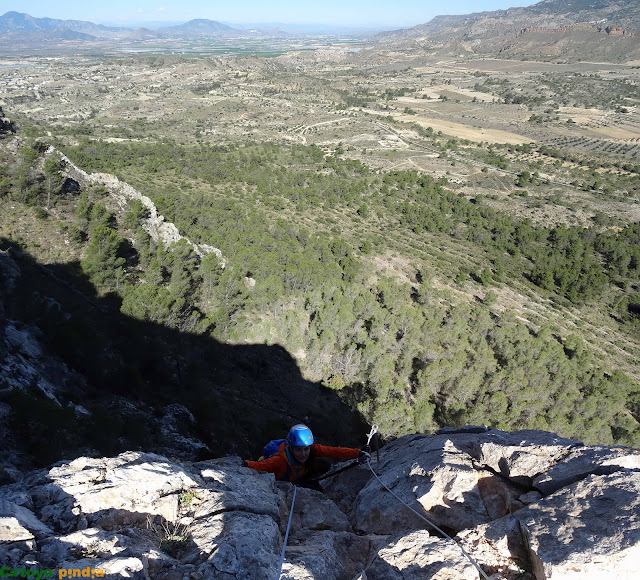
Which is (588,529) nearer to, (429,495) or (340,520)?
(429,495)

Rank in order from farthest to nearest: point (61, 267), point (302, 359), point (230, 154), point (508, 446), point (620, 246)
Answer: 1. point (230, 154)
2. point (620, 246)
3. point (302, 359)
4. point (61, 267)
5. point (508, 446)

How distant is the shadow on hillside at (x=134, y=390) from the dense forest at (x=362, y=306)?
1.25 m

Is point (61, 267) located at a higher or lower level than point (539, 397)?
higher

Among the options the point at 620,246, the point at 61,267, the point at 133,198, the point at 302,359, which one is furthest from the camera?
the point at 620,246

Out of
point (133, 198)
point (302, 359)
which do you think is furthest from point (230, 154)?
point (302, 359)

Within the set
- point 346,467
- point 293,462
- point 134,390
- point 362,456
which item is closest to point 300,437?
point 293,462

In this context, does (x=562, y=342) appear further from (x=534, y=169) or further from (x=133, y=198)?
(x=534, y=169)

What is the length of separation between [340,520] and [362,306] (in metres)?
19.9

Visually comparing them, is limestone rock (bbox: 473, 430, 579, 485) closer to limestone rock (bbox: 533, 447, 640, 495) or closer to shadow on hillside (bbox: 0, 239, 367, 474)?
limestone rock (bbox: 533, 447, 640, 495)

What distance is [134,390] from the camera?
14383 mm

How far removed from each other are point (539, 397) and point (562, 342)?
13.0 meters

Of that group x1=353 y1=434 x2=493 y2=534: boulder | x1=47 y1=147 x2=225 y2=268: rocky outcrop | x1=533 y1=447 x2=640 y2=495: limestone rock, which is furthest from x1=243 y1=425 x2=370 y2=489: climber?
x1=47 y1=147 x2=225 y2=268: rocky outcrop

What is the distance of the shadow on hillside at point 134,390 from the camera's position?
9586 millimetres

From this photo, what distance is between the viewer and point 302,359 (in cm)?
2444
